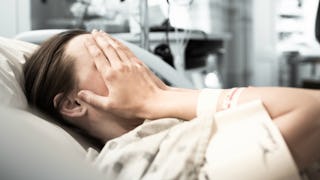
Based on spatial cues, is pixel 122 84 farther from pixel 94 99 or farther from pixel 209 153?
pixel 209 153

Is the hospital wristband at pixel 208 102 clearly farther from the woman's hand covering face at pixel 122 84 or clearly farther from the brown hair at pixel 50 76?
the brown hair at pixel 50 76

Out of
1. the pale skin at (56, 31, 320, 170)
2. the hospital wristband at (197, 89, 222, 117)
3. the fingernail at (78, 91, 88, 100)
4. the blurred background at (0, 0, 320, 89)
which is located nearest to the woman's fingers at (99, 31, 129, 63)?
the pale skin at (56, 31, 320, 170)

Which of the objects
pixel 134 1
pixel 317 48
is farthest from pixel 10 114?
pixel 317 48

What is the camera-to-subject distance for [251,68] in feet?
11.6

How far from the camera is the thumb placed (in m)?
0.85

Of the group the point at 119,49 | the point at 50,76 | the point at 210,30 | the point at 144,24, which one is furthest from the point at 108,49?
the point at 210,30

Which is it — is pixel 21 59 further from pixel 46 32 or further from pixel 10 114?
pixel 10 114

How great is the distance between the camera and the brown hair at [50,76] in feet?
2.96

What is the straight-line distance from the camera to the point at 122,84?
83cm

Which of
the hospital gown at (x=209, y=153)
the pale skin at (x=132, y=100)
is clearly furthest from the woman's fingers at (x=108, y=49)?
the hospital gown at (x=209, y=153)

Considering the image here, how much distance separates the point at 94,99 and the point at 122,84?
0.24ft

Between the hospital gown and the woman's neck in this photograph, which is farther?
the woman's neck

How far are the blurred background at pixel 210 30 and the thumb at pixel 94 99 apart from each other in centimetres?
83

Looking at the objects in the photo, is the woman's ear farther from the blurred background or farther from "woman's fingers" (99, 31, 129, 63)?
the blurred background
